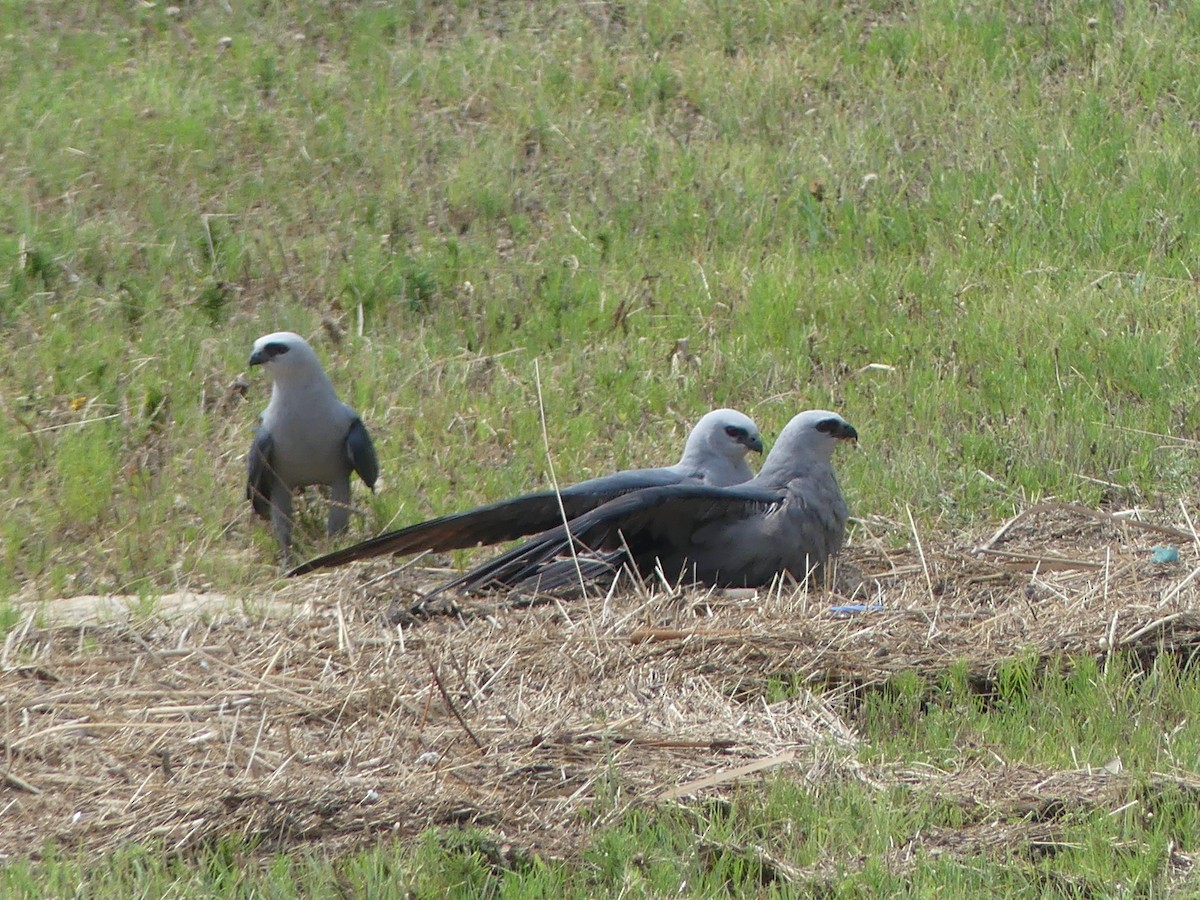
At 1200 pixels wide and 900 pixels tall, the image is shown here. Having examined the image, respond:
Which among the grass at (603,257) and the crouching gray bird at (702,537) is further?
the grass at (603,257)

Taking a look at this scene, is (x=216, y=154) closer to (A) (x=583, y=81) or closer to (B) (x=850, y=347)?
(A) (x=583, y=81)

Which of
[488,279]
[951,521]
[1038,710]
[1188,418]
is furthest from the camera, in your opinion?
[488,279]

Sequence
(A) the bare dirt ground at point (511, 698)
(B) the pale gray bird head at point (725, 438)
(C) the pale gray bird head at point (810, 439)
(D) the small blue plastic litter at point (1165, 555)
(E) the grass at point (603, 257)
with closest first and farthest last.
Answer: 1. (A) the bare dirt ground at point (511, 698)
2. (D) the small blue plastic litter at point (1165, 555)
3. (C) the pale gray bird head at point (810, 439)
4. (B) the pale gray bird head at point (725, 438)
5. (E) the grass at point (603, 257)

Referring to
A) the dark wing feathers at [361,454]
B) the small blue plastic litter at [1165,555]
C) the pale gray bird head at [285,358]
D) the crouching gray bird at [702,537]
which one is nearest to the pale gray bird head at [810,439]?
the crouching gray bird at [702,537]

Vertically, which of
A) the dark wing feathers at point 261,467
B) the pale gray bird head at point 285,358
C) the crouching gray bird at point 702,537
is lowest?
the dark wing feathers at point 261,467

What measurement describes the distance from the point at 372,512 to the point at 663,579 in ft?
5.99

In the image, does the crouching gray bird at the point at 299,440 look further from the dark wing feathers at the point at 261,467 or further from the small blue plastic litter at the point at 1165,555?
the small blue plastic litter at the point at 1165,555

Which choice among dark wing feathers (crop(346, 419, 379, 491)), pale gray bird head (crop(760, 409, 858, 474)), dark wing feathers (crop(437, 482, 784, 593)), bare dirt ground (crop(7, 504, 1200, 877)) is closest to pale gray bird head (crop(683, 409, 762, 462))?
pale gray bird head (crop(760, 409, 858, 474))

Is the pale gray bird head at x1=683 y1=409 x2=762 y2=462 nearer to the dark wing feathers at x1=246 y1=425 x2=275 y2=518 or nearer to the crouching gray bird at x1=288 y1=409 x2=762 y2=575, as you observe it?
the crouching gray bird at x1=288 y1=409 x2=762 y2=575

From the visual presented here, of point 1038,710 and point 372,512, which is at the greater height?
point 1038,710

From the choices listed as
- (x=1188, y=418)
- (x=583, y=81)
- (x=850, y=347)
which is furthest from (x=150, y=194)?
(x=1188, y=418)

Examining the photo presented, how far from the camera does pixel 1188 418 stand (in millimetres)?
7602

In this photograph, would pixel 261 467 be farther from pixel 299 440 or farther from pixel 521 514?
A: pixel 521 514

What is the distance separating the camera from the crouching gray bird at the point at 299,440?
6.81 meters
